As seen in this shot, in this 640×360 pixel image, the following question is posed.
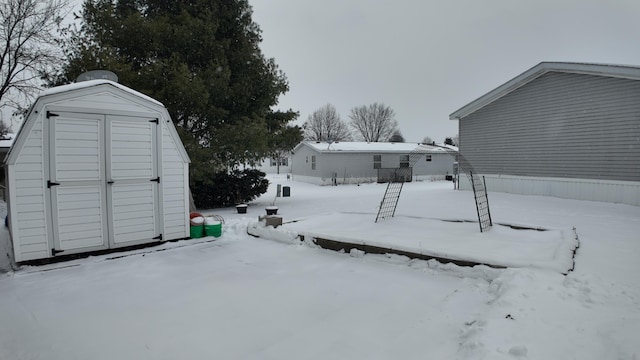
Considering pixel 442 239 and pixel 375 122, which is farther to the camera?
pixel 375 122

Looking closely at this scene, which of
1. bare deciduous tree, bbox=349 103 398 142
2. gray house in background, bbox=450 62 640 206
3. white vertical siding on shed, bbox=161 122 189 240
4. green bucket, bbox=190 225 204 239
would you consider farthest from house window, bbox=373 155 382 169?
bare deciduous tree, bbox=349 103 398 142

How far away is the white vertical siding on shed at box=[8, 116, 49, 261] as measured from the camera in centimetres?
479

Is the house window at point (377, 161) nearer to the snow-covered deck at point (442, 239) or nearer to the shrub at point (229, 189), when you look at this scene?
the shrub at point (229, 189)

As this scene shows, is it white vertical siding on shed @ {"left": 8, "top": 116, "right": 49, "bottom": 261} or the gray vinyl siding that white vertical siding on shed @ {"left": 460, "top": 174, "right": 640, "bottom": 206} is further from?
white vertical siding on shed @ {"left": 8, "top": 116, "right": 49, "bottom": 261}

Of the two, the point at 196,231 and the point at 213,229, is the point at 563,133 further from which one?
the point at 196,231

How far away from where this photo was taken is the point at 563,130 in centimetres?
1163

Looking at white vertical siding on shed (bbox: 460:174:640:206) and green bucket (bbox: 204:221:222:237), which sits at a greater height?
white vertical siding on shed (bbox: 460:174:640:206)

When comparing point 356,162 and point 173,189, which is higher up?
point 356,162

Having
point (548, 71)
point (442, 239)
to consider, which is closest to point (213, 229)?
point (442, 239)

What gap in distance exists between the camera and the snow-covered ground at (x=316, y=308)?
2.62 metres

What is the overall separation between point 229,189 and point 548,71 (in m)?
12.2

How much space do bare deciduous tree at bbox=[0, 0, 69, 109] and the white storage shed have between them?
9.03 metres

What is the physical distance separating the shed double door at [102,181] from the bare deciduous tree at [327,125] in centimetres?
4883

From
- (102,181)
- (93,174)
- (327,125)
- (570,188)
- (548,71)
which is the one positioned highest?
(327,125)
